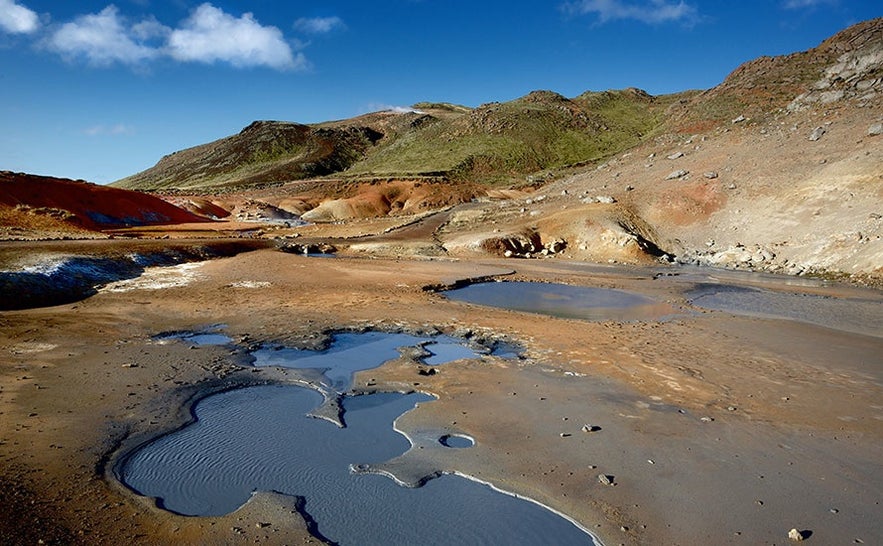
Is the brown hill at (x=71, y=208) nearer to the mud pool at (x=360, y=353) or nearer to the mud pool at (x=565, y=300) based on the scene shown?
the mud pool at (x=360, y=353)

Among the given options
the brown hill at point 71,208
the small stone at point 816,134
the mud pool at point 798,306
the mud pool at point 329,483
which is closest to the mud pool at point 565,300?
the mud pool at point 798,306

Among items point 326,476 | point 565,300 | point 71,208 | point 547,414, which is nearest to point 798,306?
point 565,300

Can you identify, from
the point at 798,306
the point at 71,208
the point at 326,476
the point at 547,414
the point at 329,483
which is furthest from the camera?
the point at 71,208

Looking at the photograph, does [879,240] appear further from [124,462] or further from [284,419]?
[124,462]

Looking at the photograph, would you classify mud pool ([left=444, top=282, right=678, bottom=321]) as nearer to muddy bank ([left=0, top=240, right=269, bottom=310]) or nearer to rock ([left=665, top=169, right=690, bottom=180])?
muddy bank ([left=0, top=240, right=269, bottom=310])

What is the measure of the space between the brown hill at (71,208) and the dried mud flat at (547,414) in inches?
766

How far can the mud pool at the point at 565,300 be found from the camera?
1473 cm

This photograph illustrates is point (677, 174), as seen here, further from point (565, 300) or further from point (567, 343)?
point (567, 343)

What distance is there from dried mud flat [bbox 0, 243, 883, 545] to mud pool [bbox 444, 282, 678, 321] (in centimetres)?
117

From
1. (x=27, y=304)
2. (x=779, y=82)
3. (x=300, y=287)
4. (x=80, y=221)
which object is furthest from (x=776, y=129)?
(x=80, y=221)

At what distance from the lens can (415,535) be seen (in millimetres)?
4781

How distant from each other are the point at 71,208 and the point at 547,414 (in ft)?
130

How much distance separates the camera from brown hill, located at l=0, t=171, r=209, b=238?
97.3ft

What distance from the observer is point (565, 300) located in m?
16.9
